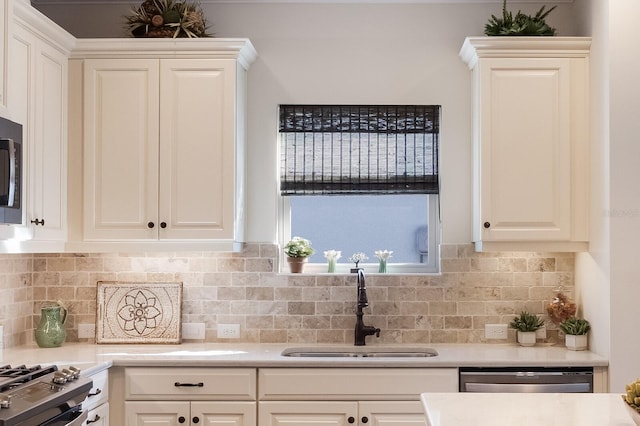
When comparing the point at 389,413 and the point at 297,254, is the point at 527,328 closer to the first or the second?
the point at 389,413

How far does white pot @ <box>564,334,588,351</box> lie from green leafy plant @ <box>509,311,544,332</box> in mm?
192

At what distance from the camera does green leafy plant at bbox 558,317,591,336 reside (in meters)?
3.85

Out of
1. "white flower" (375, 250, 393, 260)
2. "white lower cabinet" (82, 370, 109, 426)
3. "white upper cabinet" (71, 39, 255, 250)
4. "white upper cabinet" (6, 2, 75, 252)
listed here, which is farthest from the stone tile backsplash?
"white lower cabinet" (82, 370, 109, 426)

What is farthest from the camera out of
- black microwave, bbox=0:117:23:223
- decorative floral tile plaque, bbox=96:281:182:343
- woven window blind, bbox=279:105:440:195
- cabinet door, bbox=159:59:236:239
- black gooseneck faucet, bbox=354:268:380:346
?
woven window blind, bbox=279:105:440:195

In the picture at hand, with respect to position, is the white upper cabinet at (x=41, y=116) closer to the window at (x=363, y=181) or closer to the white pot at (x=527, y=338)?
the window at (x=363, y=181)

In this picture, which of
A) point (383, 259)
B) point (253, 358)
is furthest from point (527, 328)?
point (253, 358)

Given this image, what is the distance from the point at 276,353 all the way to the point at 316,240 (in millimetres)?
817

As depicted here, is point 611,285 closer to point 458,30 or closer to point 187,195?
point 458,30

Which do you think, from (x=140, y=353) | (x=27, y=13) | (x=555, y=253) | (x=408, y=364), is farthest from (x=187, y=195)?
(x=555, y=253)

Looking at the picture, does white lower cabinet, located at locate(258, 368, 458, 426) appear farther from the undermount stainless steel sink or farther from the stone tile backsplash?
the stone tile backsplash

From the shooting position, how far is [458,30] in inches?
167

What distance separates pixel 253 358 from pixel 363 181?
4.17 ft

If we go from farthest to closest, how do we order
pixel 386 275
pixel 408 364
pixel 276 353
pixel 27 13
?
pixel 386 275
pixel 276 353
pixel 408 364
pixel 27 13

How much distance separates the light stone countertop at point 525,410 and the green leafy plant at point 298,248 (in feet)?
5.61
